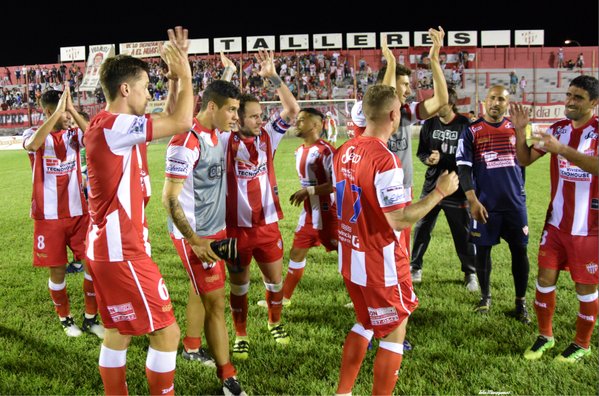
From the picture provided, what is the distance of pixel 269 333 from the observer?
4.78 metres

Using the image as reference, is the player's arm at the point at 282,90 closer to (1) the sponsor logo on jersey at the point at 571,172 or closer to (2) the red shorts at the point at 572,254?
(1) the sponsor logo on jersey at the point at 571,172

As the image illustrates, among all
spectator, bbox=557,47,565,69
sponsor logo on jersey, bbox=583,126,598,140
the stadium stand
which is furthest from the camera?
spectator, bbox=557,47,565,69

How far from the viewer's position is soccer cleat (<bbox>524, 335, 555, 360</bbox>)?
4.16 metres

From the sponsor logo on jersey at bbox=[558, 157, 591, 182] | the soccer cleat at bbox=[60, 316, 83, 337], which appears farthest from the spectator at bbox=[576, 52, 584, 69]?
the soccer cleat at bbox=[60, 316, 83, 337]

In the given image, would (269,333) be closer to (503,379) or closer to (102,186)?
(503,379)

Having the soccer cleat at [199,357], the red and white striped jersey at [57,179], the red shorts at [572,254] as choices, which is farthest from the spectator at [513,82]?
the soccer cleat at [199,357]

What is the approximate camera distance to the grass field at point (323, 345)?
378 cm

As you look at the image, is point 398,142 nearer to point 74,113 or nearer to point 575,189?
point 575,189

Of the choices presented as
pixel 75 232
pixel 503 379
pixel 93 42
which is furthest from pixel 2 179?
pixel 93 42

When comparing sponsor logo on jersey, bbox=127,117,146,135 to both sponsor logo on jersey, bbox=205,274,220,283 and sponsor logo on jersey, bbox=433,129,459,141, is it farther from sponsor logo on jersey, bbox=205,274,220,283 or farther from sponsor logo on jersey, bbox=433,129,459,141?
sponsor logo on jersey, bbox=433,129,459,141

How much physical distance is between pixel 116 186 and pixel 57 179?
2.69 m

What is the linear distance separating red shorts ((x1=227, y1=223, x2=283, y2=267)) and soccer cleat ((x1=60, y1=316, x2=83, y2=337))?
182 cm

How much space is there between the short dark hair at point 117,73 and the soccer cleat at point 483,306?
13.4 ft

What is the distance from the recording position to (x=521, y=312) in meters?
5.00
